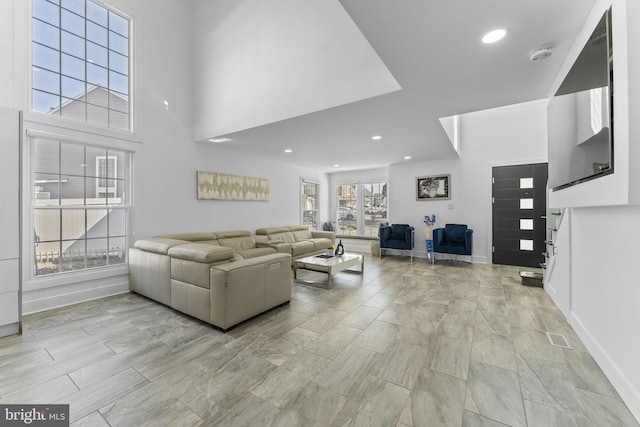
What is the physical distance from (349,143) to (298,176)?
9.30 ft

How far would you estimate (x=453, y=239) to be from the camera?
19.5ft

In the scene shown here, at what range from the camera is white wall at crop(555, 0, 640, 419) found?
1.38m

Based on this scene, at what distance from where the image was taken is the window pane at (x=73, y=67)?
11.6 ft

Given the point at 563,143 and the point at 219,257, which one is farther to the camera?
the point at 219,257

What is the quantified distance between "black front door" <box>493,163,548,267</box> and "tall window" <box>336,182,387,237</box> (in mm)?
2939

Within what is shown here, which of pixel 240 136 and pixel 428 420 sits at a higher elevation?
pixel 240 136

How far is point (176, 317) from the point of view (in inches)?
118

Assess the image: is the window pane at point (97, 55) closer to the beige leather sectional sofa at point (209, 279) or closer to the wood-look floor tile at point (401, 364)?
the beige leather sectional sofa at point (209, 279)

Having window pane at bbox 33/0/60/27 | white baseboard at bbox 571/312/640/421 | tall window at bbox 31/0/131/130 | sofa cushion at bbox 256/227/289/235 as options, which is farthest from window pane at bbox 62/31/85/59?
white baseboard at bbox 571/312/640/421

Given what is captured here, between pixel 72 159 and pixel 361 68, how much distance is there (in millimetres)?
3988

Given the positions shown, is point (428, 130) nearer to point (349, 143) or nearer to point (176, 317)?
point (349, 143)

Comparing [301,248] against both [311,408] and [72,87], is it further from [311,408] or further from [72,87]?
[72,87]

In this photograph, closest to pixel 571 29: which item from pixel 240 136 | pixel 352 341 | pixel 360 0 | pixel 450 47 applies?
pixel 450 47

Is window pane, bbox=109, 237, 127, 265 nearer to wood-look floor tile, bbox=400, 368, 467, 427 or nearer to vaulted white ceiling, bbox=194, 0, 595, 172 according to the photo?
vaulted white ceiling, bbox=194, 0, 595, 172
